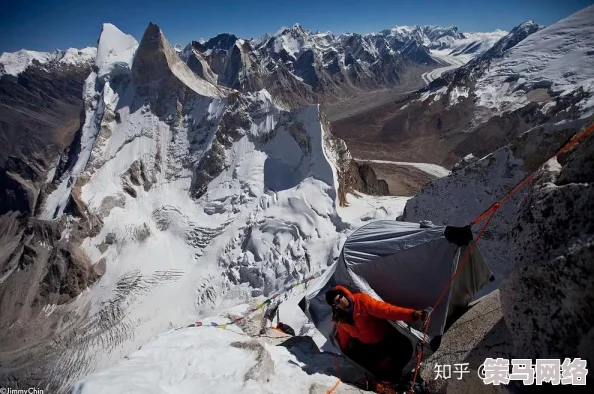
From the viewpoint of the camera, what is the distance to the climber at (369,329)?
5302 millimetres

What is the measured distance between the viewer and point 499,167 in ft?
33.7

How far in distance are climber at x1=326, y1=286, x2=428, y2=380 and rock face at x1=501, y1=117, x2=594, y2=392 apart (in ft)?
4.76

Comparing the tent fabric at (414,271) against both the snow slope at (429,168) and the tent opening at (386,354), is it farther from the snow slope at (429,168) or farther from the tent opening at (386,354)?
the snow slope at (429,168)

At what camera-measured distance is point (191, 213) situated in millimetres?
19703

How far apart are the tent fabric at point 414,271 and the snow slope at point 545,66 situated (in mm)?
53509

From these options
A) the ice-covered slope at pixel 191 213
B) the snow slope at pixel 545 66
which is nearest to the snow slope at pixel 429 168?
the snow slope at pixel 545 66

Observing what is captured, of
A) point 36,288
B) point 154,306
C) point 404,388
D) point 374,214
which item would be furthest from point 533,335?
point 36,288

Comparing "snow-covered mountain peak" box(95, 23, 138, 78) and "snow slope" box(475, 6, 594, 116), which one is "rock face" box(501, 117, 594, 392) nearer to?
"snow-covered mountain peak" box(95, 23, 138, 78)

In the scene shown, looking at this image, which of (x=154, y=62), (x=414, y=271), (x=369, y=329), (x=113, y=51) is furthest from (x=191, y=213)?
(x=113, y=51)

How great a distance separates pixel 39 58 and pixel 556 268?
583ft

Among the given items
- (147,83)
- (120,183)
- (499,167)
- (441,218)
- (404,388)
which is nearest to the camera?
(404,388)

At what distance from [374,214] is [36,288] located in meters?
18.5

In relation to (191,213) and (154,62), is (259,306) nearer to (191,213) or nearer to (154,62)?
(191,213)

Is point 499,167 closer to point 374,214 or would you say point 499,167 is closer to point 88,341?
point 374,214
